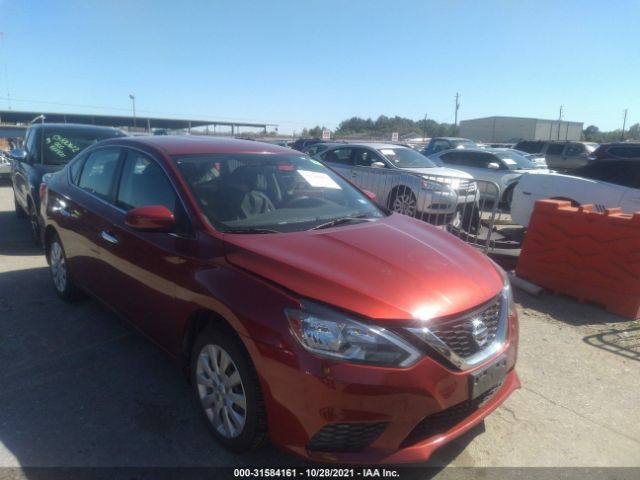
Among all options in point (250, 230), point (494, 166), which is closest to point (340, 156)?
point (494, 166)

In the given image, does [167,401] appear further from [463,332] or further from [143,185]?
[463,332]

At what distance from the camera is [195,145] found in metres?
3.82

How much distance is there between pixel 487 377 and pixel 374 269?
2.61 ft

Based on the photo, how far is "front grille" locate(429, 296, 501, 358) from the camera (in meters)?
2.35

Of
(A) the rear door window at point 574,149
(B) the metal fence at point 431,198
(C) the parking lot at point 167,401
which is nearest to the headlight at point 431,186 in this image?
(B) the metal fence at point 431,198

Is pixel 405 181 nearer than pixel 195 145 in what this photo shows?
No

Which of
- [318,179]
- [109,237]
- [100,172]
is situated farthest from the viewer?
[100,172]

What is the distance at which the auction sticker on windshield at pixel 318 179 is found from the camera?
12.8ft

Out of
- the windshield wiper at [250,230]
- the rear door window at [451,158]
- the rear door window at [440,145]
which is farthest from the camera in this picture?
the rear door window at [440,145]

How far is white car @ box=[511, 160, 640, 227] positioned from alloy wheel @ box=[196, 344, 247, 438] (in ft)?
22.5

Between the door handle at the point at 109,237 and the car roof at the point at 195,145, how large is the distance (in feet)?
2.42

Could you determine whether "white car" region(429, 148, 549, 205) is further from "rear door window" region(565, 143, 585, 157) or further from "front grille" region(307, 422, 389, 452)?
"front grille" region(307, 422, 389, 452)

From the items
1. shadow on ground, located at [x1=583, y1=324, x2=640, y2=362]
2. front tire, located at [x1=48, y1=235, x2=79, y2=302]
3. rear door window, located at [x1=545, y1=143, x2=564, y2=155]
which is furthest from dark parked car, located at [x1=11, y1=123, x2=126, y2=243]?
rear door window, located at [x1=545, y1=143, x2=564, y2=155]

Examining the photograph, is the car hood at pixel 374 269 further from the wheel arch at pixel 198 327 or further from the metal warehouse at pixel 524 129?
the metal warehouse at pixel 524 129
